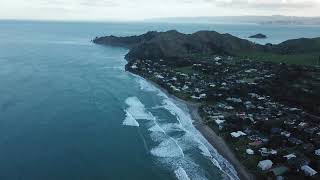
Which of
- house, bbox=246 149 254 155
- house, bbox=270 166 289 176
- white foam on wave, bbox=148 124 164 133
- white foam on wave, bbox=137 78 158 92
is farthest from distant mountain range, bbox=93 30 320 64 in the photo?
house, bbox=270 166 289 176

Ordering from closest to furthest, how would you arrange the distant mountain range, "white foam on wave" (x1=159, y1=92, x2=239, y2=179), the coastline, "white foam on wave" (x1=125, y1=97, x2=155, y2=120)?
the coastline
"white foam on wave" (x1=159, y1=92, x2=239, y2=179)
"white foam on wave" (x1=125, y1=97, x2=155, y2=120)
the distant mountain range

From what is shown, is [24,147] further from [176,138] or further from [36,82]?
[36,82]

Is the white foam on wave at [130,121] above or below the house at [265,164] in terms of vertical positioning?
below

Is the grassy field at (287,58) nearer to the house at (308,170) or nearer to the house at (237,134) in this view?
the house at (237,134)

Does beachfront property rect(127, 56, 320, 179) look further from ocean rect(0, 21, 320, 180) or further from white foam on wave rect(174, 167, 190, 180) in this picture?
white foam on wave rect(174, 167, 190, 180)

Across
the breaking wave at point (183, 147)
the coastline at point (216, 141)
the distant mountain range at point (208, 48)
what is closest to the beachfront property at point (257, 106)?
the coastline at point (216, 141)

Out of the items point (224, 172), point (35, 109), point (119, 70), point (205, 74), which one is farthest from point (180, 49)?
point (224, 172)
